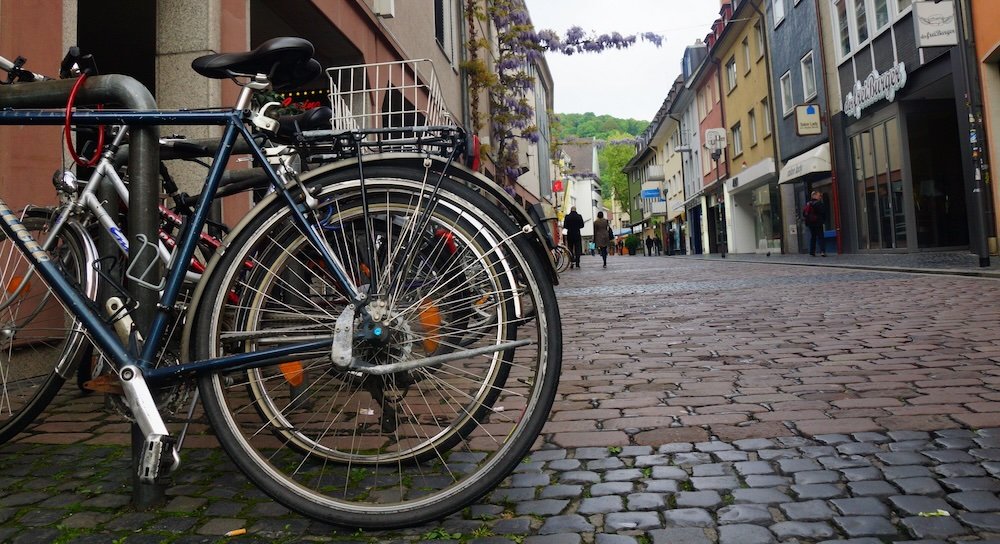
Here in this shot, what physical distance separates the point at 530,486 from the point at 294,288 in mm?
917

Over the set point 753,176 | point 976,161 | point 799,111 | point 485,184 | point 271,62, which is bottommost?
point 485,184

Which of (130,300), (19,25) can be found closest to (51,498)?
(130,300)

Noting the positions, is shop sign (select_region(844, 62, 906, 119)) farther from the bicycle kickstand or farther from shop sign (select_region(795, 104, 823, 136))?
Result: the bicycle kickstand

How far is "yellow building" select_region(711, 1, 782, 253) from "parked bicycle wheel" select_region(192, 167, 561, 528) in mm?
26452

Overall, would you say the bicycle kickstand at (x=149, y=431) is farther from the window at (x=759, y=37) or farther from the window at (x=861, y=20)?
the window at (x=759, y=37)

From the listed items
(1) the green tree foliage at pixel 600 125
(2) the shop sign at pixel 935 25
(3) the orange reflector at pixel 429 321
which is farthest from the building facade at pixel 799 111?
(1) the green tree foliage at pixel 600 125

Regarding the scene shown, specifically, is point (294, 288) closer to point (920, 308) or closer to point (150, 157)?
point (150, 157)

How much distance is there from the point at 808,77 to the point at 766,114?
4.42 meters

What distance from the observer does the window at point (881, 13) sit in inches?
680

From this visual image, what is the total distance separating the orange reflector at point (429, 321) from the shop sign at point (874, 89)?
55.9 feet

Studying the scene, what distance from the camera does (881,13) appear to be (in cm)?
1767

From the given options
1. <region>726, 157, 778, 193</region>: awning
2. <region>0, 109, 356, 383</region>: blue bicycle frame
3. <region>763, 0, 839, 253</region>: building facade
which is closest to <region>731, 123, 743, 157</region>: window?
<region>726, 157, 778, 193</region>: awning

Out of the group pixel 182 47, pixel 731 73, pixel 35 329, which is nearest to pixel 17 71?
pixel 35 329

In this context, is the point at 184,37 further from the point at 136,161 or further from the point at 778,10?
the point at 778,10
